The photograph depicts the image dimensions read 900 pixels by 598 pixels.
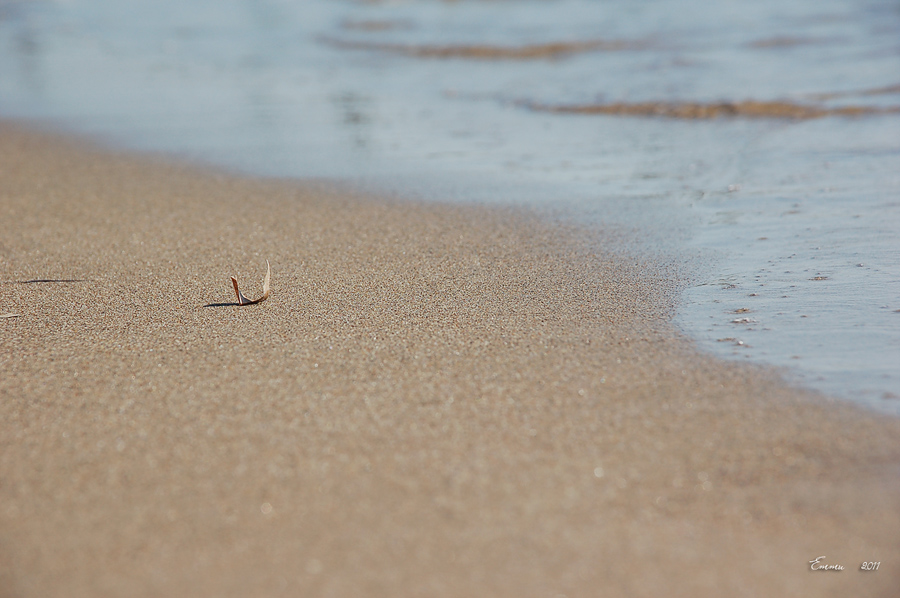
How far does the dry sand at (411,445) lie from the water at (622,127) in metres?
0.35

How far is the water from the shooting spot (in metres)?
2.46

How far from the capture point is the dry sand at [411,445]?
1356 mm

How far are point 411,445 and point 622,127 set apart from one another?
3.85 metres

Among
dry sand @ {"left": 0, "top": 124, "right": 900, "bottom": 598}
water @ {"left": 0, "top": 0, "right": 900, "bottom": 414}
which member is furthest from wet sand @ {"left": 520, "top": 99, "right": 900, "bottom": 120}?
dry sand @ {"left": 0, "top": 124, "right": 900, "bottom": 598}

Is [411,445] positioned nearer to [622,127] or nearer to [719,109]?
[622,127]

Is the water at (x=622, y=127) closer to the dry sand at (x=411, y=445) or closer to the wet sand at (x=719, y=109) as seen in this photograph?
the wet sand at (x=719, y=109)

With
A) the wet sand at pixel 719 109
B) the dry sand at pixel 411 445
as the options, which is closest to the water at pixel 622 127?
the wet sand at pixel 719 109

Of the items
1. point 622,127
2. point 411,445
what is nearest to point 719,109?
point 622,127

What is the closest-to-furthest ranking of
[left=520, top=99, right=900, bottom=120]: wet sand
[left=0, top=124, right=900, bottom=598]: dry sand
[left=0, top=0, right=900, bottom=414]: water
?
1. [left=0, top=124, right=900, bottom=598]: dry sand
2. [left=0, top=0, right=900, bottom=414]: water
3. [left=520, top=99, right=900, bottom=120]: wet sand

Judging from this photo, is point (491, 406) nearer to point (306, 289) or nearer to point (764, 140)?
point (306, 289)

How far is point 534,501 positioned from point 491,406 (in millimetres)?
354

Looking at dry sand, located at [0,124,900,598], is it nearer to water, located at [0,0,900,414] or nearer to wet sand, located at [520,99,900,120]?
water, located at [0,0,900,414]

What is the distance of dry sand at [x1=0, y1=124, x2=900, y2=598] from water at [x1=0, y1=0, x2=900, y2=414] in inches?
13.8

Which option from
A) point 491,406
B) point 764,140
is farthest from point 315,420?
point 764,140
